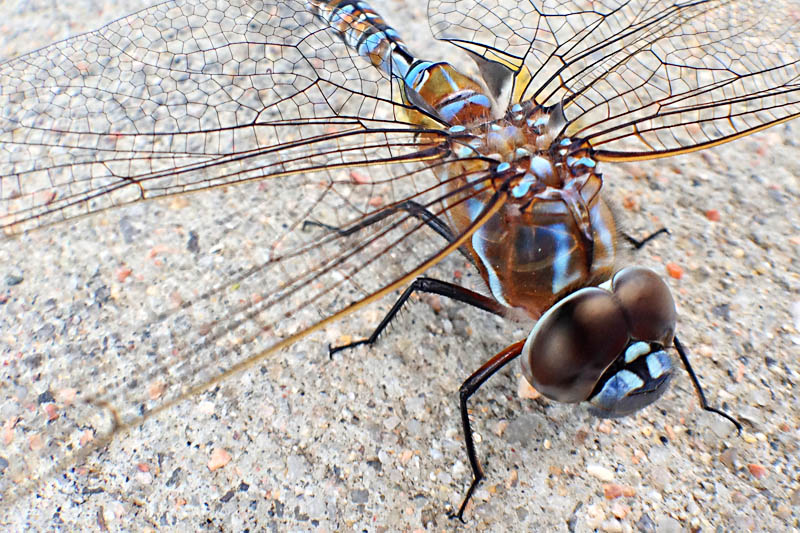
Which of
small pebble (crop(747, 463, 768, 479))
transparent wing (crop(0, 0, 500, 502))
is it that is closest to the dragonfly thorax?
transparent wing (crop(0, 0, 500, 502))

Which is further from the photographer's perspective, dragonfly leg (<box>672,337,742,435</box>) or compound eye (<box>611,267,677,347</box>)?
dragonfly leg (<box>672,337,742,435</box>)

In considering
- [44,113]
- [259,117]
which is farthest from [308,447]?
[44,113]

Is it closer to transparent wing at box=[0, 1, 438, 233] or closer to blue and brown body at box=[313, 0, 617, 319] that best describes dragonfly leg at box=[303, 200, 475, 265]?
blue and brown body at box=[313, 0, 617, 319]

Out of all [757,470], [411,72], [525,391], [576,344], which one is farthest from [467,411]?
[411,72]

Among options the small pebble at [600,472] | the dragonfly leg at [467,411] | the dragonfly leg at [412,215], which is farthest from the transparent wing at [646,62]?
the small pebble at [600,472]

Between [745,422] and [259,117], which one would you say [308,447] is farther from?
[745,422]

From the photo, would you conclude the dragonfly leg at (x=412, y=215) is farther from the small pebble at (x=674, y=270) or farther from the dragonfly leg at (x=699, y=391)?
the small pebble at (x=674, y=270)
